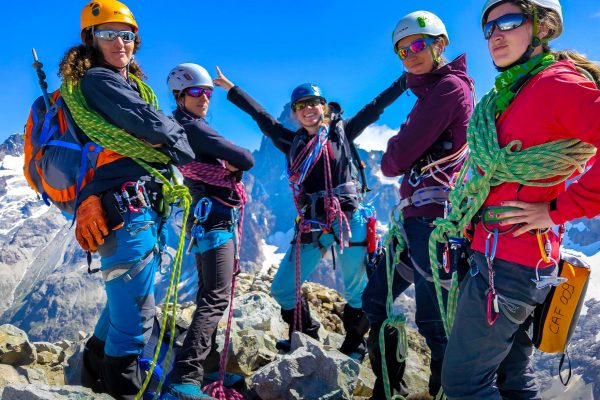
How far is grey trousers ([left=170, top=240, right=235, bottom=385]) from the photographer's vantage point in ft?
15.6

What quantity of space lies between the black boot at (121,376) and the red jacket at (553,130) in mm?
2971

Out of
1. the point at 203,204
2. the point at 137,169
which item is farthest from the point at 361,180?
the point at 137,169

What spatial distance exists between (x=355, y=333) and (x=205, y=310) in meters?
2.36

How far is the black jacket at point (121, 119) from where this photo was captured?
3.83 meters

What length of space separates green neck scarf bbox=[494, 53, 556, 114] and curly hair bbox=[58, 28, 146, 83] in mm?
3321

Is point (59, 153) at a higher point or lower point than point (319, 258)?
higher

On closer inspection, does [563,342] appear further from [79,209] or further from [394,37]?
[79,209]

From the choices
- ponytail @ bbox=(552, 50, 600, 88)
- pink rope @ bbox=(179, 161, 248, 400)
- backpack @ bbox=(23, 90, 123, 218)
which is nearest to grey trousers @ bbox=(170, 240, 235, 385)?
pink rope @ bbox=(179, 161, 248, 400)

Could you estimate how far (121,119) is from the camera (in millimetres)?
3820

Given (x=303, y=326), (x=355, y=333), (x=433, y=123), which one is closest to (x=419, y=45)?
(x=433, y=123)

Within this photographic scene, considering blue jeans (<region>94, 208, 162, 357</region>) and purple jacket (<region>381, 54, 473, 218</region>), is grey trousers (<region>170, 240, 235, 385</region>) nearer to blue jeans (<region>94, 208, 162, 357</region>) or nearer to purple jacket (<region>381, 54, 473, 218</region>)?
blue jeans (<region>94, 208, 162, 357</region>)

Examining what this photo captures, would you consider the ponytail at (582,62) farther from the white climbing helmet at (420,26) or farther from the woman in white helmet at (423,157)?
the white climbing helmet at (420,26)

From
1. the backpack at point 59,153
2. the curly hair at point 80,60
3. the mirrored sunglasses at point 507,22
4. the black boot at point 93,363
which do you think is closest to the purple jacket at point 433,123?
the mirrored sunglasses at point 507,22

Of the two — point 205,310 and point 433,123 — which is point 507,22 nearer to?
point 433,123
